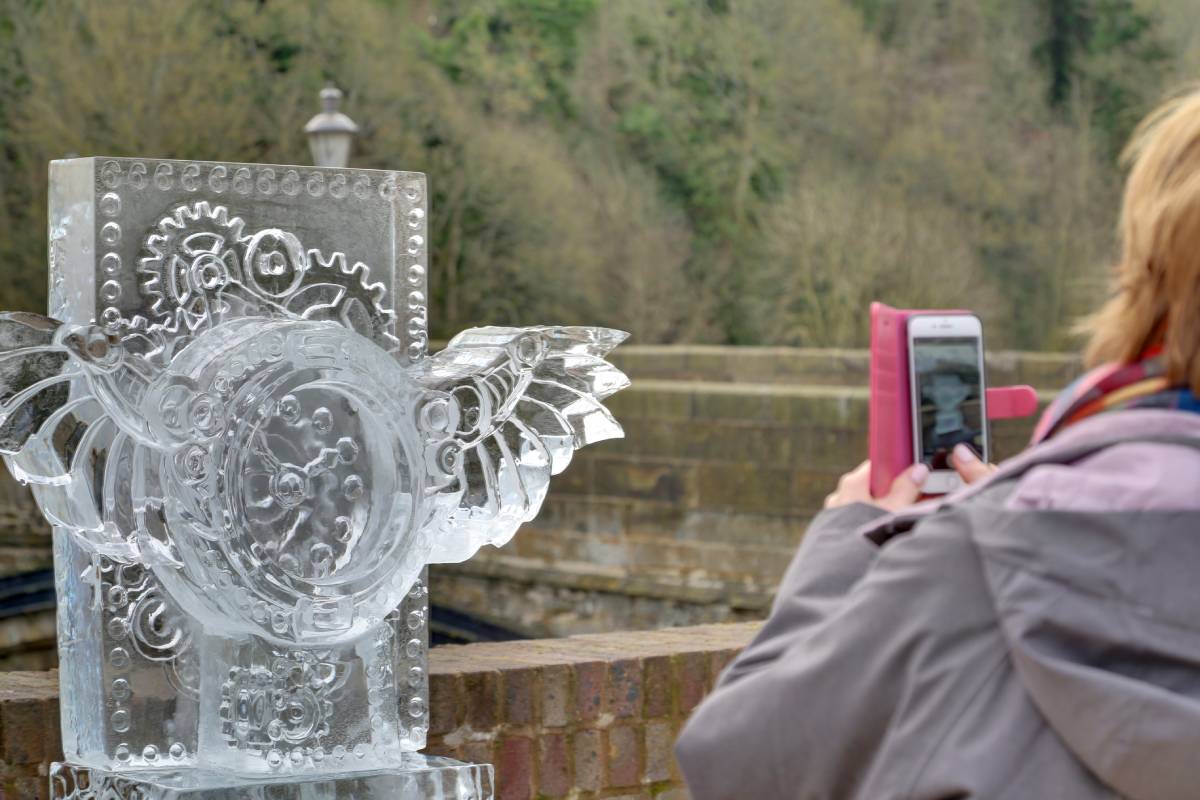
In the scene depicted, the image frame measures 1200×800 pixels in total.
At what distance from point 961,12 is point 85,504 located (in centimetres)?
2742

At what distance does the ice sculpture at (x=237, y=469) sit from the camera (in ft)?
7.69

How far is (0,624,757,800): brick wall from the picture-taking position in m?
3.31

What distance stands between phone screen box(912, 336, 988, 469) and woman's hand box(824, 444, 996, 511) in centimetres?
2

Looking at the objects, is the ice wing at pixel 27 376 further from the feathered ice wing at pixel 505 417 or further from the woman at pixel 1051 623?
the woman at pixel 1051 623

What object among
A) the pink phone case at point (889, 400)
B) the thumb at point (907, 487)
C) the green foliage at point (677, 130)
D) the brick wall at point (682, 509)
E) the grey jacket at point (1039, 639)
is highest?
the green foliage at point (677, 130)

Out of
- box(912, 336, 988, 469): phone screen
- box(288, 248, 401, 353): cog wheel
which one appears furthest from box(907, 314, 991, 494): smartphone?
box(288, 248, 401, 353): cog wheel

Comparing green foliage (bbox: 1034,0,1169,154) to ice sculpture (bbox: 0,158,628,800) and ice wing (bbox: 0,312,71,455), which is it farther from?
ice wing (bbox: 0,312,71,455)

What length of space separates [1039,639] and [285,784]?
1.46 metres

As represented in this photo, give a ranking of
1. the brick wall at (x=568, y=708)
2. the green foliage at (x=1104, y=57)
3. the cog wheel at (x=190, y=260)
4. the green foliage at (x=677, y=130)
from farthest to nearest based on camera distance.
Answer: the green foliage at (x=1104, y=57) → the green foliage at (x=677, y=130) → the brick wall at (x=568, y=708) → the cog wheel at (x=190, y=260)

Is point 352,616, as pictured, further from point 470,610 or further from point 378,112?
point 378,112

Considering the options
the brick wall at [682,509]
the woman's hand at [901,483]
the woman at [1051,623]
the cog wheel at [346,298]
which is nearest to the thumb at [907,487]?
the woman's hand at [901,483]

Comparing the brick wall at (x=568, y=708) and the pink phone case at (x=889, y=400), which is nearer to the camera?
the pink phone case at (x=889, y=400)

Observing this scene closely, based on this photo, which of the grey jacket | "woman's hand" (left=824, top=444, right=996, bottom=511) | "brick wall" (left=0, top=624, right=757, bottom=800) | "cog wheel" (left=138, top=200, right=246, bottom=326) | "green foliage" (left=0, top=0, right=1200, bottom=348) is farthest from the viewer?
"green foliage" (left=0, top=0, right=1200, bottom=348)

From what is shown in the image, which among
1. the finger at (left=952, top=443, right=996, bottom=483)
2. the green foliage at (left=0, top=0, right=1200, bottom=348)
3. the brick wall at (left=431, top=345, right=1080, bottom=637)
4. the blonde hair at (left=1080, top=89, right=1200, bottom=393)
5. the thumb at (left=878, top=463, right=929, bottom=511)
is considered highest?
the green foliage at (left=0, top=0, right=1200, bottom=348)
